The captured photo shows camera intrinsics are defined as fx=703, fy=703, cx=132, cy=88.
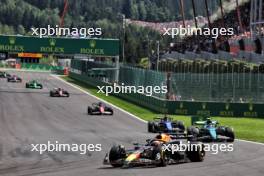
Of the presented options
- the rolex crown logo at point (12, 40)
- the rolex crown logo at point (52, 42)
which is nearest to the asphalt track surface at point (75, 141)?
the rolex crown logo at point (52, 42)

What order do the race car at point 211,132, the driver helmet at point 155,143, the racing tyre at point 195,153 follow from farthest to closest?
1. the race car at point 211,132
2. the racing tyre at point 195,153
3. the driver helmet at point 155,143

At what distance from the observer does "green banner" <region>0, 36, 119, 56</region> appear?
66312mm

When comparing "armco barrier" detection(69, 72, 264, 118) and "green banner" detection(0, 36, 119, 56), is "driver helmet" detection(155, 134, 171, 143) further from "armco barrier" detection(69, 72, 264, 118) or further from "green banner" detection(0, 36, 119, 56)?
"green banner" detection(0, 36, 119, 56)

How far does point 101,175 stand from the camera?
15.8 m

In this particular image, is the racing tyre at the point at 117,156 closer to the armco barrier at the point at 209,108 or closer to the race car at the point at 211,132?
the race car at the point at 211,132

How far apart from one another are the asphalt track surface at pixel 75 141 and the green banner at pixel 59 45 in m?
15.2

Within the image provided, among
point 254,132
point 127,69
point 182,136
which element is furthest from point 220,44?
point 182,136

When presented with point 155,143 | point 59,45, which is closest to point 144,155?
point 155,143

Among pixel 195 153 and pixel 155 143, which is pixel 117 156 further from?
pixel 195 153

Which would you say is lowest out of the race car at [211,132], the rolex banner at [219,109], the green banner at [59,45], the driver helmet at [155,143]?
the rolex banner at [219,109]

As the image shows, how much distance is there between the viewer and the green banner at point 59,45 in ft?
218

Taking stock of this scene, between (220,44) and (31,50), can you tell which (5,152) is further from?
(220,44)

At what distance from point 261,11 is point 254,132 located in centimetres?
4821

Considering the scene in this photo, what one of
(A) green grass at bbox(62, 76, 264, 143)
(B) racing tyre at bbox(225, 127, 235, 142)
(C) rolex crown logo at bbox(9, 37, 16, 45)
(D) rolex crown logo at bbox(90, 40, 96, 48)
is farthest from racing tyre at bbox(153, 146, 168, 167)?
(C) rolex crown logo at bbox(9, 37, 16, 45)
